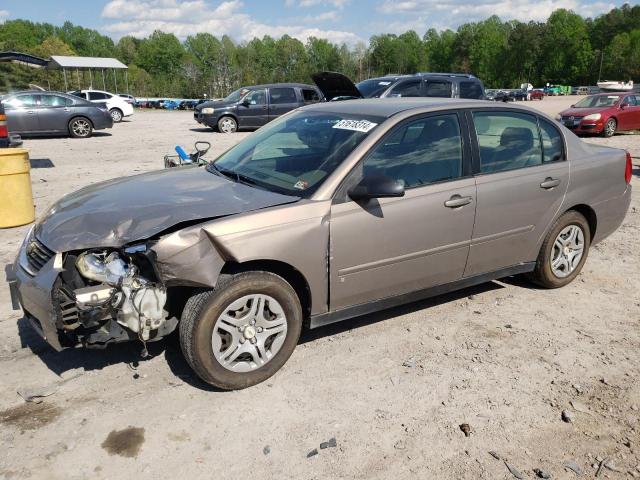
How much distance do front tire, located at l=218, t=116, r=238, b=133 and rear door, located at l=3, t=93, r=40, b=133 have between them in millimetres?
5875

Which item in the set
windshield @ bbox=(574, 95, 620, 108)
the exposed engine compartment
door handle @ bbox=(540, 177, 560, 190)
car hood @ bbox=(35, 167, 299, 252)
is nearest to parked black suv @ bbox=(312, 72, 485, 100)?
windshield @ bbox=(574, 95, 620, 108)

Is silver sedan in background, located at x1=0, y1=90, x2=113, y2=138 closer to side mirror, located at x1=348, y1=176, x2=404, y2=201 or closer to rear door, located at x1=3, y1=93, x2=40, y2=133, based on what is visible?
rear door, located at x1=3, y1=93, x2=40, y2=133

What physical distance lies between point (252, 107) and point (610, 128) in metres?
12.2

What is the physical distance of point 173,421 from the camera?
3199 mm

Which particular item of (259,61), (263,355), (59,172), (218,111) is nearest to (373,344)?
(263,355)

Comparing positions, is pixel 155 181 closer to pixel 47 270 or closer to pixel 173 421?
pixel 47 270

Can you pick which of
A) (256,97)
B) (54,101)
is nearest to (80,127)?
(54,101)

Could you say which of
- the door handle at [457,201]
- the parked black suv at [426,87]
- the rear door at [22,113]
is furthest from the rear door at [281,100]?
the door handle at [457,201]

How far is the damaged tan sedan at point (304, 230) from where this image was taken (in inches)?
129

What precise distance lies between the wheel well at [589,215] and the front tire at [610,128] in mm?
15574

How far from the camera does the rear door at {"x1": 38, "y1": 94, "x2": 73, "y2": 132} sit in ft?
55.9

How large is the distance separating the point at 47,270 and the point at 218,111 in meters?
17.4

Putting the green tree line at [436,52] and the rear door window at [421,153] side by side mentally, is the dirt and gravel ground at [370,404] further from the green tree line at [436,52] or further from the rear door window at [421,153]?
the green tree line at [436,52]

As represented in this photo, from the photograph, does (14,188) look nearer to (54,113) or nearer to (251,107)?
(54,113)
